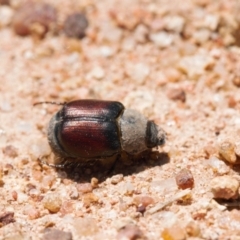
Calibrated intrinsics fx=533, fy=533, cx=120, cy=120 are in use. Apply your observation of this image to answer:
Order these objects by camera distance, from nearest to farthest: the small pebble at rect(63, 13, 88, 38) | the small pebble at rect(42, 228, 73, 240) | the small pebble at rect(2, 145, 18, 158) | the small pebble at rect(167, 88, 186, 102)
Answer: the small pebble at rect(42, 228, 73, 240)
the small pebble at rect(2, 145, 18, 158)
the small pebble at rect(167, 88, 186, 102)
the small pebble at rect(63, 13, 88, 38)

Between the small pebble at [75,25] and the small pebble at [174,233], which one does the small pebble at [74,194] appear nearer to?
the small pebble at [174,233]

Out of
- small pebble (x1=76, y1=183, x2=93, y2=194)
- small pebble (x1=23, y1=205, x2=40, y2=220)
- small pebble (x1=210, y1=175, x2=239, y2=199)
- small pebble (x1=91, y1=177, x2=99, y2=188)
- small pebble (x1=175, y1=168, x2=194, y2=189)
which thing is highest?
small pebble (x1=210, y1=175, x2=239, y2=199)

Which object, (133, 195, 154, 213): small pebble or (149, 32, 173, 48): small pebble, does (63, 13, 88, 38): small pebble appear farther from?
(133, 195, 154, 213): small pebble

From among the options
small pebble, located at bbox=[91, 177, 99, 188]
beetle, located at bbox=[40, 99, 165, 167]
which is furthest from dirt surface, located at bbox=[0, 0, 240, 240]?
beetle, located at bbox=[40, 99, 165, 167]


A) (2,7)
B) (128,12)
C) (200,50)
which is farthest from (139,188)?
(2,7)

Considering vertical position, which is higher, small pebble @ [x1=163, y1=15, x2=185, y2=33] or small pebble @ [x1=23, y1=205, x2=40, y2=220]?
small pebble @ [x1=163, y1=15, x2=185, y2=33]

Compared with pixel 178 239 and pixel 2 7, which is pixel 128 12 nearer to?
pixel 2 7

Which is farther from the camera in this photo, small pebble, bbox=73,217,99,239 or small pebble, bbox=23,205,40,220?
small pebble, bbox=23,205,40,220
